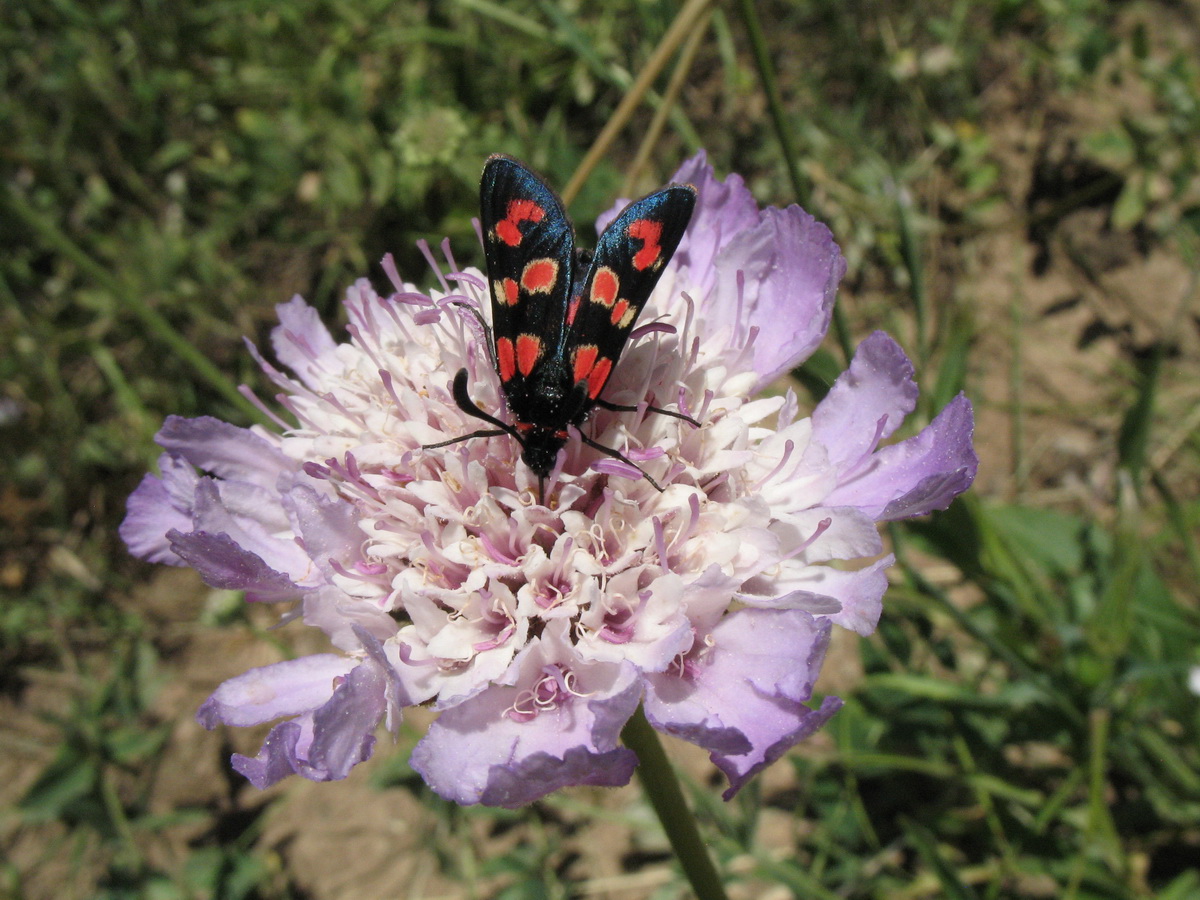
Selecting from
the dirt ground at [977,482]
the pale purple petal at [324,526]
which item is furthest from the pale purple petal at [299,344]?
the dirt ground at [977,482]

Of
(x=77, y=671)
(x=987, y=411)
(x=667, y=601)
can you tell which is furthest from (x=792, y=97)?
(x=77, y=671)

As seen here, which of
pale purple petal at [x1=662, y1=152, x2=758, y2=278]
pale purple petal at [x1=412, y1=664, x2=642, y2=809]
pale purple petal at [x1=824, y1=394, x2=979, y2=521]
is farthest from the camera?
pale purple petal at [x1=662, y1=152, x2=758, y2=278]

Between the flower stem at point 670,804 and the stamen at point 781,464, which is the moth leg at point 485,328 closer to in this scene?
the stamen at point 781,464

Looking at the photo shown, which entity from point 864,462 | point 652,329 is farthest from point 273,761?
point 864,462

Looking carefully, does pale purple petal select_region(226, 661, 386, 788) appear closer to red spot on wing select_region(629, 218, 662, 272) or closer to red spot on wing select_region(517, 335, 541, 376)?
red spot on wing select_region(517, 335, 541, 376)

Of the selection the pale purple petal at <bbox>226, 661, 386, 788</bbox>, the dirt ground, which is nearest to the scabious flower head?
the pale purple petal at <bbox>226, 661, 386, 788</bbox>

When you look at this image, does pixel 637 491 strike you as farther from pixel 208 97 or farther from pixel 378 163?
pixel 208 97
